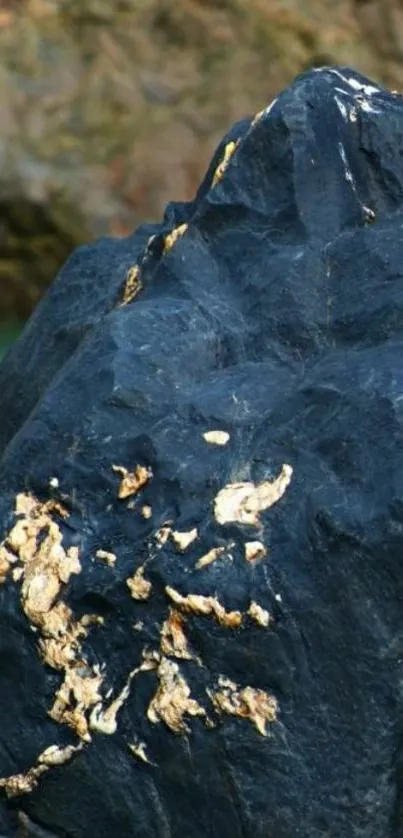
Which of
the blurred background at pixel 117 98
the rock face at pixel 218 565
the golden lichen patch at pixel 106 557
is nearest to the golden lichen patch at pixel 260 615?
the rock face at pixel 218 565

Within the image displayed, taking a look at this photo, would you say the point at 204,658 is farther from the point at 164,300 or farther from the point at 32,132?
the point at 32,132

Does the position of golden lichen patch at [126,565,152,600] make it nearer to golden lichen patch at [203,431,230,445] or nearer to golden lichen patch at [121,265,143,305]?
golden lichen patch at [203,431,230,445]

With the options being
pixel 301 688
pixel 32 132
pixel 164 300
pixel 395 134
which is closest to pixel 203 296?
pixel 164 300

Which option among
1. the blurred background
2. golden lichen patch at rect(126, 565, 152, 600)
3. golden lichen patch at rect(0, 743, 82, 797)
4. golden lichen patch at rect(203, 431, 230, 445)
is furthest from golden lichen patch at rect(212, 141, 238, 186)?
the blurred background

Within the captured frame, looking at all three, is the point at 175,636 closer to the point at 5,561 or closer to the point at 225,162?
the point at 5,561

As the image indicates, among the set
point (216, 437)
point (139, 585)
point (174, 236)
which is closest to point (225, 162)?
point (174, 236)
